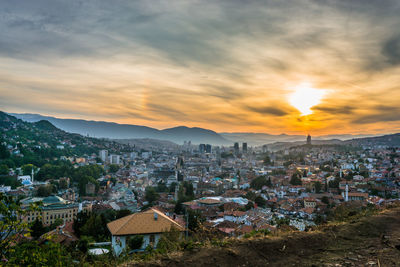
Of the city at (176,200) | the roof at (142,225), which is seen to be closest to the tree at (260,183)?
the city at (176,200)

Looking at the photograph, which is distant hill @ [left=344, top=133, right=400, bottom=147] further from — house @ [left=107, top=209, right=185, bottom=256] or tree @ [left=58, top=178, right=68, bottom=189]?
house @ [left=107, top=209, right=185, bottom=256]

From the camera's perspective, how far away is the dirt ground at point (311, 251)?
7.71 ft

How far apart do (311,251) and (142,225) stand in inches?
201

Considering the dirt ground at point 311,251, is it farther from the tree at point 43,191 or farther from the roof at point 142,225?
the tree at point 43,191

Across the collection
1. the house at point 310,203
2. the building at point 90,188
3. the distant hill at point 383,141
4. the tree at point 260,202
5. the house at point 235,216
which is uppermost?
the distant hill at point 383,141

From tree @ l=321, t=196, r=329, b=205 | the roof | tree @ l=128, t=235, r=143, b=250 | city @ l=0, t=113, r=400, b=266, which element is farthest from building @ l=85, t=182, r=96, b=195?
tree @ l=128, t=235, r=143, b=250

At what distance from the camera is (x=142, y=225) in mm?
7004

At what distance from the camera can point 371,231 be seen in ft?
10.4

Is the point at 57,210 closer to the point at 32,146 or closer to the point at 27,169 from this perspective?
the point at 27,169

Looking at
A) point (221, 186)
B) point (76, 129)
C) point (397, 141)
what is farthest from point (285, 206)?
point (76, 129)

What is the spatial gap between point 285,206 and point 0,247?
2254 centimetres

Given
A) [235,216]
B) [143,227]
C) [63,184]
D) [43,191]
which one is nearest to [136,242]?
[143,227]

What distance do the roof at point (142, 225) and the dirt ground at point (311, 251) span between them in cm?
397

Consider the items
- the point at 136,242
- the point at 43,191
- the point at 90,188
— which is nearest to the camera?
the point at 136,242
